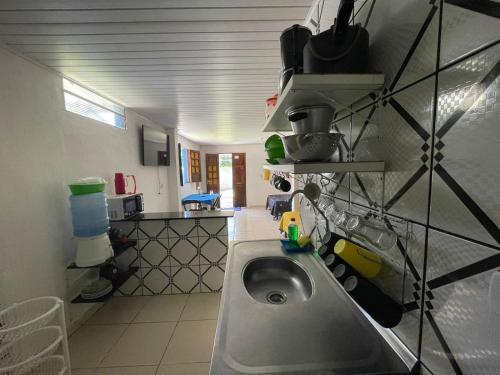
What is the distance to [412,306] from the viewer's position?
58 cm

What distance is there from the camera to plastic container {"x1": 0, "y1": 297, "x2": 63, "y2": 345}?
1207 millimetres

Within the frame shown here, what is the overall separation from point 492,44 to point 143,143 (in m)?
3.53

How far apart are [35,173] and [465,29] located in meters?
2.36

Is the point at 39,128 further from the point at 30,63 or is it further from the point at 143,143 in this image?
the point at 143,143


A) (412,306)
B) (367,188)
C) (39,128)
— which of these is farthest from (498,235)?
(39,128)

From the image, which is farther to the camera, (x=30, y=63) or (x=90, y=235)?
(x=90, y=235)

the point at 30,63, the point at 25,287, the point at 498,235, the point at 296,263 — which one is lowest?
the point at 25,287

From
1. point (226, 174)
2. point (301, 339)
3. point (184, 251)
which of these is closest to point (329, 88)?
point (301, 339)

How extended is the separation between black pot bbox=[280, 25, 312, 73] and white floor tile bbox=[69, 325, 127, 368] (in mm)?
2343

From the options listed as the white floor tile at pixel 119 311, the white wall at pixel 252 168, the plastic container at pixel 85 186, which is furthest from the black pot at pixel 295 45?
the white wall at pixel 252 168

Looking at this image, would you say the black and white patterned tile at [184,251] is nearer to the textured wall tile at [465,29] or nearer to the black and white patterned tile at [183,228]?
the black and white patterned tile at [183,228]

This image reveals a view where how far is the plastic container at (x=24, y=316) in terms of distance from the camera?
1207 mm

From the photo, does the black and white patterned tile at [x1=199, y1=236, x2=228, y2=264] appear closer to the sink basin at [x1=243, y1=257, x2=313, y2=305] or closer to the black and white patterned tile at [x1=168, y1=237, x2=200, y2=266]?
the black and white patterned tile at [x1=168, y1=237, x2=200, y2=266]

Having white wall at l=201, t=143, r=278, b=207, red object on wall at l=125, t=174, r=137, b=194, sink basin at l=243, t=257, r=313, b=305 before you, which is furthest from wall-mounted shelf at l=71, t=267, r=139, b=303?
white wall at l=201, t=143, r=278, b=207
